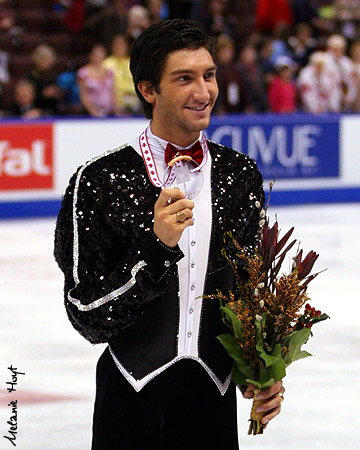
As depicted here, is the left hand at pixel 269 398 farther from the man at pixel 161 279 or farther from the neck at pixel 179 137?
the neck at pixel 179 137

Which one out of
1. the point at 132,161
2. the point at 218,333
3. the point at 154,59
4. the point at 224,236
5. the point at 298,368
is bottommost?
the point at 298,368

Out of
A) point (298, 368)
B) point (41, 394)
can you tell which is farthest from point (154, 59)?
point (298, 368)

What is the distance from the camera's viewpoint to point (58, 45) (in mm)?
15664

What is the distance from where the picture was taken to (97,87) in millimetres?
12562

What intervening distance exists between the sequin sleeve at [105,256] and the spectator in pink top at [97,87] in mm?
10003

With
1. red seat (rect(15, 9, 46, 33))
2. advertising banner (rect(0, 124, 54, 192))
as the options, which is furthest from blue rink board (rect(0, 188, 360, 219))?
red seat (rect(15, 9, 46, 33))

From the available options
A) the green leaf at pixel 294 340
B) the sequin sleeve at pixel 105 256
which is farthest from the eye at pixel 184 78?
the green leaf at pixel 294 340

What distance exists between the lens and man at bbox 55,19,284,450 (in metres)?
2.43

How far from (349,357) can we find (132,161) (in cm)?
375

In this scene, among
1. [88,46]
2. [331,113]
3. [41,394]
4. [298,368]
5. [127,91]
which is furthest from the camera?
[88,46]

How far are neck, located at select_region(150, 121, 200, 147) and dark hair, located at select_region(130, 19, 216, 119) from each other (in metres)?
0.11

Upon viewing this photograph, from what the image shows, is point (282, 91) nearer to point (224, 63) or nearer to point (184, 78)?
point (224, 63)

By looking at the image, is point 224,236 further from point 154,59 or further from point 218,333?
point 154,59

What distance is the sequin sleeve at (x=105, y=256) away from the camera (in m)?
2.37
